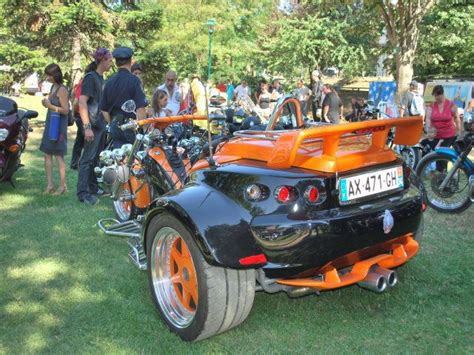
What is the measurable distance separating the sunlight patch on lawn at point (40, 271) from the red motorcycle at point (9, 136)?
247 centimetres

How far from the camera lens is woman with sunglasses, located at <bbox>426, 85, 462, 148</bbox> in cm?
789

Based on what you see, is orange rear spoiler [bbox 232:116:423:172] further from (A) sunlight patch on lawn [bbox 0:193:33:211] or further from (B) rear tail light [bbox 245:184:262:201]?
(A) sunlight patch on lawn [bbox 0:193:33:211]

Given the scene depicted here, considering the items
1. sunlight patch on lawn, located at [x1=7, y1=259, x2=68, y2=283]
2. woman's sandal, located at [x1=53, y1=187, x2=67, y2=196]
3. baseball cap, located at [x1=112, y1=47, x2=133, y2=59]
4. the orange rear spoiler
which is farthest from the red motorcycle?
the orange rear spoiler

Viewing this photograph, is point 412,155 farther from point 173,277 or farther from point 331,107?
point 173,277

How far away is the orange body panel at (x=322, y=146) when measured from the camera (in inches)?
106

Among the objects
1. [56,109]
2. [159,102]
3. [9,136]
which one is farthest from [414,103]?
[9,136]

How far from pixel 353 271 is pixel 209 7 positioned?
28.8m

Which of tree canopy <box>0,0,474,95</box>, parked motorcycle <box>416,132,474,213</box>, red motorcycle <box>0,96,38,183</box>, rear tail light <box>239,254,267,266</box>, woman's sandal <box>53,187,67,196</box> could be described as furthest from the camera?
tree canopy <box>0,0,474,95</box>

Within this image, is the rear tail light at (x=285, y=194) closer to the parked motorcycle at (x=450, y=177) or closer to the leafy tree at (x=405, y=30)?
the parked motorcycle at (x=450, y=177)

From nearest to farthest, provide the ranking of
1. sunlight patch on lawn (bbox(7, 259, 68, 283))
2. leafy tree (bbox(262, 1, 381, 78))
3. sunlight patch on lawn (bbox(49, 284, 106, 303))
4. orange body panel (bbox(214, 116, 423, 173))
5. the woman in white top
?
orange body panel (bbox(214, 116, 423, 173)) < sunlight patch on lawn (bbox(49, 284, 106, 303)) < sunlight patch on lawn (bbox(7, 259, 68, 283)) < the woman in white top < leafy tree (bbox(262, 1, 381, 78))

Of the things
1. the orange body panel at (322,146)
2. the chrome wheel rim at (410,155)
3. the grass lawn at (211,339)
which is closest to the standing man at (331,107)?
the chrome wheel rim at (410,155)

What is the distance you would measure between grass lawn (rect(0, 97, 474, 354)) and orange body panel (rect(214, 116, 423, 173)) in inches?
40.9

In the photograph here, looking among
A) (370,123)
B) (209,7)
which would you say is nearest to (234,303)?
(370,123)

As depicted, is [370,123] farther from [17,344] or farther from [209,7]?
[209,7]
